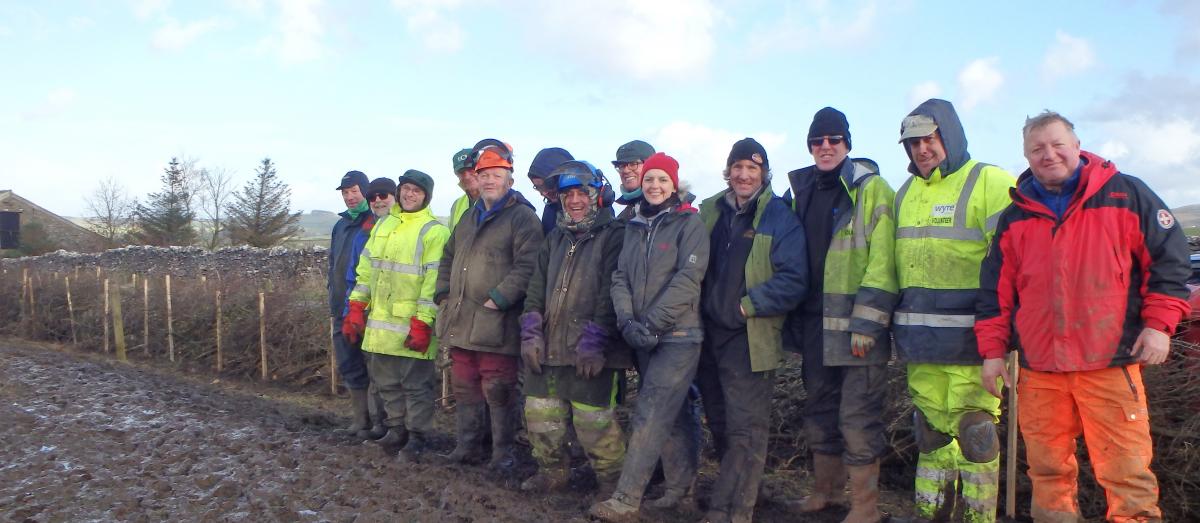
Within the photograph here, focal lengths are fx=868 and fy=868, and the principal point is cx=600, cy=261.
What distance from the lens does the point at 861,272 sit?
14.0ft

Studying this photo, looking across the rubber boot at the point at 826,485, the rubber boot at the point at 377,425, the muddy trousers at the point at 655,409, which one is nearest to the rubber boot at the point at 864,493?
the rubber boot at the point at 826,485

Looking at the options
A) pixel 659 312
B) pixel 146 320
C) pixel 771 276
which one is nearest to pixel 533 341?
pixel 659 312

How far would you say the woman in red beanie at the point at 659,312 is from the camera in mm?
4477

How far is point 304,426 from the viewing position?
281 inches

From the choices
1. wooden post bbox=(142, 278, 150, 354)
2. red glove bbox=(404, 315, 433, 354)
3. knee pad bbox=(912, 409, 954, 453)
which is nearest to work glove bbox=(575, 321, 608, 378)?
red glove bbox=(404, 315, 433, 354)

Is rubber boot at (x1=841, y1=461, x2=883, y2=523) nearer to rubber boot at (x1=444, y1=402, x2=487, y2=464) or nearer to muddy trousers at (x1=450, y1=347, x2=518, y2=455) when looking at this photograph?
muddy trousers at (x1=450, y1=347, x2=518, y2=455)

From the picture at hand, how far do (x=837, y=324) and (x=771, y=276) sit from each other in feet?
1.36

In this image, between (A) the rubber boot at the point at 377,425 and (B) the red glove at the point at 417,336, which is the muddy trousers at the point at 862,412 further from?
(A) the rubber boot at the point at 377,425

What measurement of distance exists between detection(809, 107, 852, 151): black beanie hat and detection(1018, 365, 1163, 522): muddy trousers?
1465 millimetres

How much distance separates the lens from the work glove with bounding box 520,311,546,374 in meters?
4.95

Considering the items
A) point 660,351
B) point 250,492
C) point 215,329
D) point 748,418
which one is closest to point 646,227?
point 660,351

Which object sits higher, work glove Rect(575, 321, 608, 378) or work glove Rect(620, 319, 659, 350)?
work glove Rect(620, 319, 659, 350)

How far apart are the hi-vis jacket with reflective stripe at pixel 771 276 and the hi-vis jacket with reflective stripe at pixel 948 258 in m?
0.53

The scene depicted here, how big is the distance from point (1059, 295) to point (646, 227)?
2.06 meters
